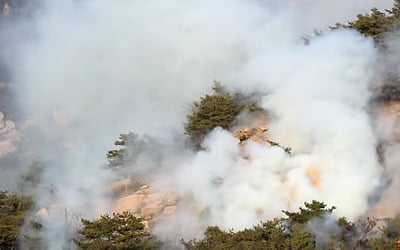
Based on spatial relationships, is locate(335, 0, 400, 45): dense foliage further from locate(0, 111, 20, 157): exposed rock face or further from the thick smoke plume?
locate(0, 111, 20, 157): exposed rock face

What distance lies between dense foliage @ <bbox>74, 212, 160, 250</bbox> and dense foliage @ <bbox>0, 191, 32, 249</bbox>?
2.64 meters

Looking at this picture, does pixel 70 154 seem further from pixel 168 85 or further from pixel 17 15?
pixel 17 15

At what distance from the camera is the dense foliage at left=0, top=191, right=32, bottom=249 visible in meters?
14.6

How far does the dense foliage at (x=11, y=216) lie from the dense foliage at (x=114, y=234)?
2635 millimetres

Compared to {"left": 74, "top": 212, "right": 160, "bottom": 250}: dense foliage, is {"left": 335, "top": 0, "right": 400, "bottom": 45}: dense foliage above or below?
above

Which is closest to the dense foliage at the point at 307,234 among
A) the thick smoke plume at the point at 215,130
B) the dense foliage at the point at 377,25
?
the thick smoke plume at the point at 215,130

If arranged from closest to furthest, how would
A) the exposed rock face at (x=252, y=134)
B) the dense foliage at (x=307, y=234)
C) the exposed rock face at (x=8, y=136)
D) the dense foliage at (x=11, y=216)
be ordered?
1. the dense foliage at (x=307, y=234)
2. the dense foliage at (x=11, y=216)
3. the exposed rock face at (x=252, y=134)
4. the exposed rock face at (x=8, y=136)

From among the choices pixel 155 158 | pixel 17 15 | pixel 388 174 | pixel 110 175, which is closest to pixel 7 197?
pixel 110 175

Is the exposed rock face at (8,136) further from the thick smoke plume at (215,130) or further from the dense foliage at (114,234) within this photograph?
the dense foliage at (114,234)

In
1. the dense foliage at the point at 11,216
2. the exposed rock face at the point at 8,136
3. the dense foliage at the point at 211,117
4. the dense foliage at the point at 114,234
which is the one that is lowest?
the dense foliage at the point at 114,234

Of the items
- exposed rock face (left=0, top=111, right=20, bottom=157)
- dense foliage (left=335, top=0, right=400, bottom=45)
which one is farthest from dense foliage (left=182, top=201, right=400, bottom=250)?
exposed rock face (left=0, top=111, right=20, bottom=157)

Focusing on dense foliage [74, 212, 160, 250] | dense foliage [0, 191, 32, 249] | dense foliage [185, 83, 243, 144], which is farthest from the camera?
dense foliage [185, 83, 243, 144]

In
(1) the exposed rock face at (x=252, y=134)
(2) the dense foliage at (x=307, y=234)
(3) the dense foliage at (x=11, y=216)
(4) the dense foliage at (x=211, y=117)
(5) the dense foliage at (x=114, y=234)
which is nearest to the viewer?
(2) the dense foliage at (x=307, y=234)

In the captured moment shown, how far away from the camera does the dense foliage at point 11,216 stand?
1461 cm
